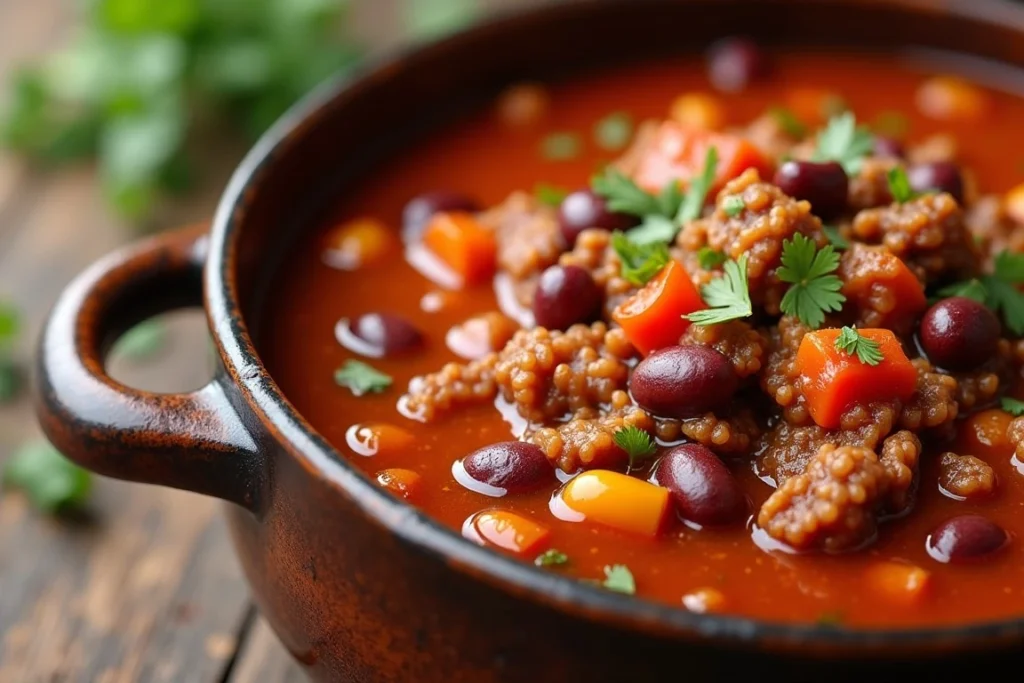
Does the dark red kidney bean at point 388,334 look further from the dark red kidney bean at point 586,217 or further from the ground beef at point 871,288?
the ground beef at point 871,288

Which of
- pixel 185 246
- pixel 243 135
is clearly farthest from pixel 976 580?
pixel 243 135

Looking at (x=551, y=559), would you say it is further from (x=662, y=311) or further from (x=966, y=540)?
(x=966, y=540)

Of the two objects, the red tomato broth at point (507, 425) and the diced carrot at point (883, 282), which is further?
the diced carrot at point (883, 282)

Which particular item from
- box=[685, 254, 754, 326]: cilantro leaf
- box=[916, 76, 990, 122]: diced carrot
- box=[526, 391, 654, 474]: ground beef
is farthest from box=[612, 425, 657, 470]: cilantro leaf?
box=[916, 76, 990, 122]: diced carrot

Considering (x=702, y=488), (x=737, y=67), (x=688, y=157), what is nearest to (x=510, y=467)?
(x=702, y=488)

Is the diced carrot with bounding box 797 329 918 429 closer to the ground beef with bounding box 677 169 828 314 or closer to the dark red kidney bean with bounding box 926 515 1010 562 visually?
the ground beef with bounding box 677 169 828 314

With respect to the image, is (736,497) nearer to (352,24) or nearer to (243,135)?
(243,135)

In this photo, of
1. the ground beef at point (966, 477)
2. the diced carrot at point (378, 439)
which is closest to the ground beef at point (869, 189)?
the ground beef at point (966, 477)
